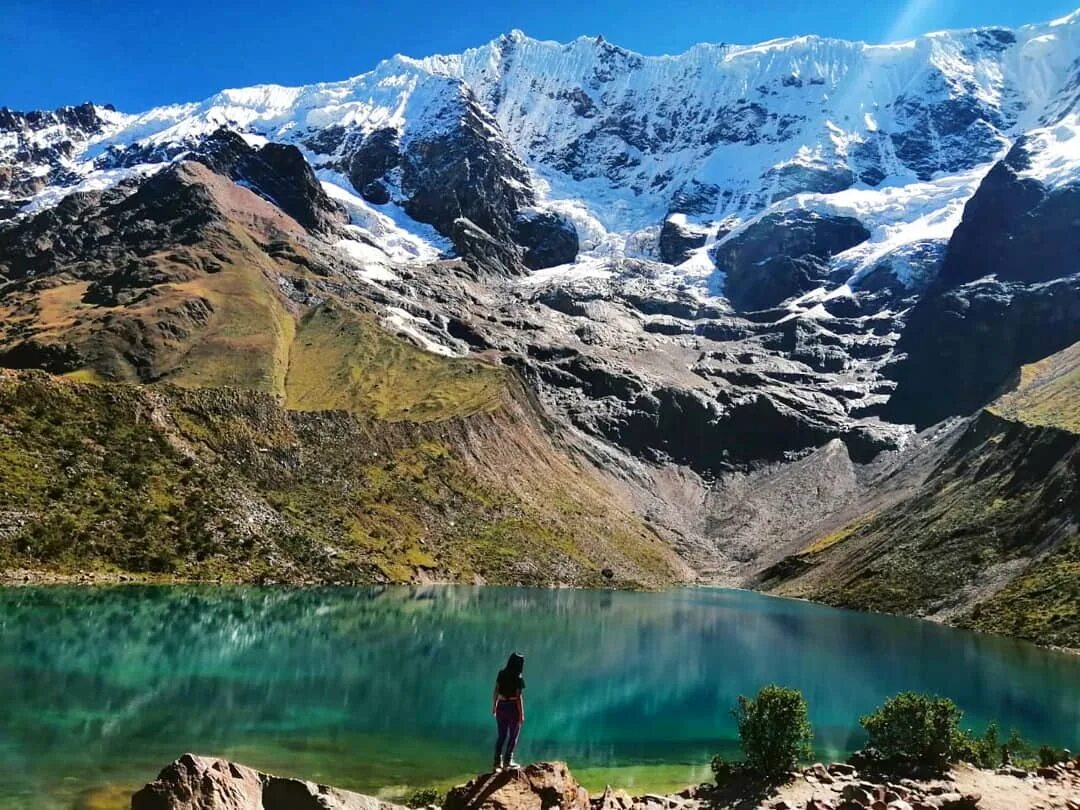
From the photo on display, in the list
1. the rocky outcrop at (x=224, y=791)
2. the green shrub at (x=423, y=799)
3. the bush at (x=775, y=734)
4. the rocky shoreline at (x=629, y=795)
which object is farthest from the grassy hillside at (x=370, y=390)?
the rocky outcrop at (x=224, y=791)

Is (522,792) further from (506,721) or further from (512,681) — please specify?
(512,681)

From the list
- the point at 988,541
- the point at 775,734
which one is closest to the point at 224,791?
the point at 775,734

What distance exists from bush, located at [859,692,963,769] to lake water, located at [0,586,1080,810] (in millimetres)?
7836

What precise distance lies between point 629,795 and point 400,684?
26933 millimetres

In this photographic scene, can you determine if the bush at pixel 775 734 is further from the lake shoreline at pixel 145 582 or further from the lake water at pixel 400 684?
the lake shoreline at pixel 145 582

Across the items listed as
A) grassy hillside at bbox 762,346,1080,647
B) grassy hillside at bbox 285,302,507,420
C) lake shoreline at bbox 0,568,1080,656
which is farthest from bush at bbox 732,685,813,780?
grassy hillside at bbox 285,302,507,420

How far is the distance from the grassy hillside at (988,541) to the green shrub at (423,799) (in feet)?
272

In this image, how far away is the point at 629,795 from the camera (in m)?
26.6

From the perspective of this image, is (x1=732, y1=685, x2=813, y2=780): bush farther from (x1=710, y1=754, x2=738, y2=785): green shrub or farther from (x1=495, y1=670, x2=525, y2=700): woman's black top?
(x1=495, y1=670, x2=525, y2=700): woman's black top

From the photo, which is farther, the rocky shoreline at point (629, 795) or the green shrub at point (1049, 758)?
the green shrub at point (1049, 758)

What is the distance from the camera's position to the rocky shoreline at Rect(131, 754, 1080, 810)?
1656cm

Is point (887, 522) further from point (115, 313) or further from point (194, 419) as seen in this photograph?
point (115, 313)

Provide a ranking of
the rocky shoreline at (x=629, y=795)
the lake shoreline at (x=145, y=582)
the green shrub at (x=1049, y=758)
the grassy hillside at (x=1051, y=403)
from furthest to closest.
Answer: the grassy hillside at (x=1051, y=403) < the lake shoreline at (x=145, y=582) < the green shrub at (x=1049, y=758) < the rocky shoreline at (x=629, y=795)

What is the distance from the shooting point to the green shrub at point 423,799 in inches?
1026
